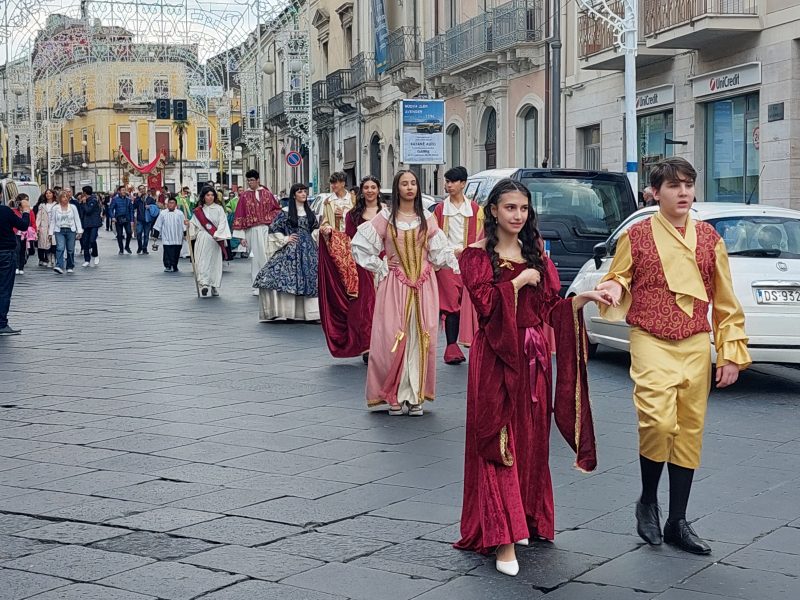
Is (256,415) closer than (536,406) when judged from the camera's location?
No

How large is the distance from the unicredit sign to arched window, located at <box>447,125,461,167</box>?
1445cm

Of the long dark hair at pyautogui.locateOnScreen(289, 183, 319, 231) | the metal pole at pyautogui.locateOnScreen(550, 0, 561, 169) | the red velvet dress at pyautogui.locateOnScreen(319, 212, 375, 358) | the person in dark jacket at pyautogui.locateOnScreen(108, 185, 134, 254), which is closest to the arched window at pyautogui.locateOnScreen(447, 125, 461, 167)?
the person in dark jacket at pyautogui.locateOnScreen(108, 185, 134, 254)

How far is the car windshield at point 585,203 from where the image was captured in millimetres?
15484

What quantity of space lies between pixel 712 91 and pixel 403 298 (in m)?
15.0

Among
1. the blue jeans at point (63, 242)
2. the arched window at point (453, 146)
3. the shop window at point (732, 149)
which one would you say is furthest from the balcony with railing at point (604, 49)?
the arched window at point (453, 146)

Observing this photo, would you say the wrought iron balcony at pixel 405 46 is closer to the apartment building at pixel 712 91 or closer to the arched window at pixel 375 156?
the arched window at pixel 375 156

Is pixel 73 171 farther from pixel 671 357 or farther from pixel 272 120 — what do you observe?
pixel 671 357

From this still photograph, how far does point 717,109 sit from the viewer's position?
23.2m

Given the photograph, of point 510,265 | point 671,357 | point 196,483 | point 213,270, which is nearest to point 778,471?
point 671,357

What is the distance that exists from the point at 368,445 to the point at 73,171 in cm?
10335

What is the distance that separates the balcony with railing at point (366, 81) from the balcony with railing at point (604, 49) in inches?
751

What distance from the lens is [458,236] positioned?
12.4 m

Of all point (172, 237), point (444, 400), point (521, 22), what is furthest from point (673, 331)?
point (521, 22)

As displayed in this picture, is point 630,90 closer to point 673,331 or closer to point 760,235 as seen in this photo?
point 760,235
